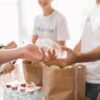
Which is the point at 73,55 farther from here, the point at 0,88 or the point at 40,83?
the point at 0,88

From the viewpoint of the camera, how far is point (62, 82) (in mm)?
1150

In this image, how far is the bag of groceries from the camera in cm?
114

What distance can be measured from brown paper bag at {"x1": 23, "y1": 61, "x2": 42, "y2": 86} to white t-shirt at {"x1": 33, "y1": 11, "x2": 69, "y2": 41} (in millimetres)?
646

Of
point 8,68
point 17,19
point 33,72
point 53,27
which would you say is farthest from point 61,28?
point 17,19

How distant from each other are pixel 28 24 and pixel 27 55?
6.09 feet

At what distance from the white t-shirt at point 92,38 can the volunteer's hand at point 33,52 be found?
0.34 meters

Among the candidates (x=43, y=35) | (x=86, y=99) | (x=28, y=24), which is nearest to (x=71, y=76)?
(x=86, y=99)

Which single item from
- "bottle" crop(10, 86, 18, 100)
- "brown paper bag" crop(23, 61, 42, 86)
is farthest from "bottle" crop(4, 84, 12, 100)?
"brown paper bag" crop(23, 61, 42, 86)

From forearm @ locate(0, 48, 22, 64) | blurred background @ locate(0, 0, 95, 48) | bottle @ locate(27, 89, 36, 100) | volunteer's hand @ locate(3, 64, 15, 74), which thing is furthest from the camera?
blurred background @ locate(0, 0, 95, 48)

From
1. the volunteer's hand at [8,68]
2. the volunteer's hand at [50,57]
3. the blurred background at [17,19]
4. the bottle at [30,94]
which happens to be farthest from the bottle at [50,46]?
the blurred background at [17,19]

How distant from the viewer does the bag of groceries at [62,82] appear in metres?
1.14

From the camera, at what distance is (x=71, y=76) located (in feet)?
3.76

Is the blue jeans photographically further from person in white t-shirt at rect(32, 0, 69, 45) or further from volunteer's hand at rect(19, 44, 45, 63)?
person in white t-shirt at rect(32, 0, 69, 45)

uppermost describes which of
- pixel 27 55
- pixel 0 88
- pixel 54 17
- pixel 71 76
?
pixel 54 17
